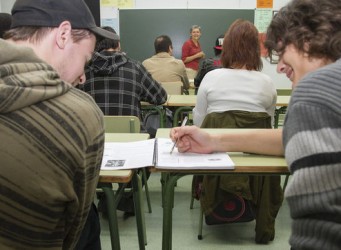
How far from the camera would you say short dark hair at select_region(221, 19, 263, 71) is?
2.13 m

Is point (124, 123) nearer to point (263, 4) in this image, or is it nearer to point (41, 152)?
point (41, 152)

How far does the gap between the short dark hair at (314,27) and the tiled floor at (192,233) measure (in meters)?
1.49

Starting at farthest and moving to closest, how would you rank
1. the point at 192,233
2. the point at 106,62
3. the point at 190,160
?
the point at 106,62, the point at 192,233, the point at 190,160

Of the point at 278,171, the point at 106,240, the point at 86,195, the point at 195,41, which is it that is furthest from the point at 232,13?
the point at 86,195

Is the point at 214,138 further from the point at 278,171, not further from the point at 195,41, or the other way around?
the point at 195,41

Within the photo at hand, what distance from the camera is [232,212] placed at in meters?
2.09

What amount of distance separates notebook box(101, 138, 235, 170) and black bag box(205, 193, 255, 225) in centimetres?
74

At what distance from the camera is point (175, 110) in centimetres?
316

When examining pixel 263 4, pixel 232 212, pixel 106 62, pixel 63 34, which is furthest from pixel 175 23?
pixel 63 34

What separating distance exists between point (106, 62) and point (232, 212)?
3.95ft

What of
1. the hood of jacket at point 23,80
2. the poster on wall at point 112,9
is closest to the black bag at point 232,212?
the hood of jacket at point 23,80

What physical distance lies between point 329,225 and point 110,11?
6308 mm

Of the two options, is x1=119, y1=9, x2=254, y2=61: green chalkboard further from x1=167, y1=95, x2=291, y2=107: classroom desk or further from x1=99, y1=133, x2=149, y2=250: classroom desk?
x1=99, y1=133, x2=149, y2=250: classroom desk

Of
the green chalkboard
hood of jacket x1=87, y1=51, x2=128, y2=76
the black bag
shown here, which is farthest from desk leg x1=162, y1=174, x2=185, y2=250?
the green chalkboard
